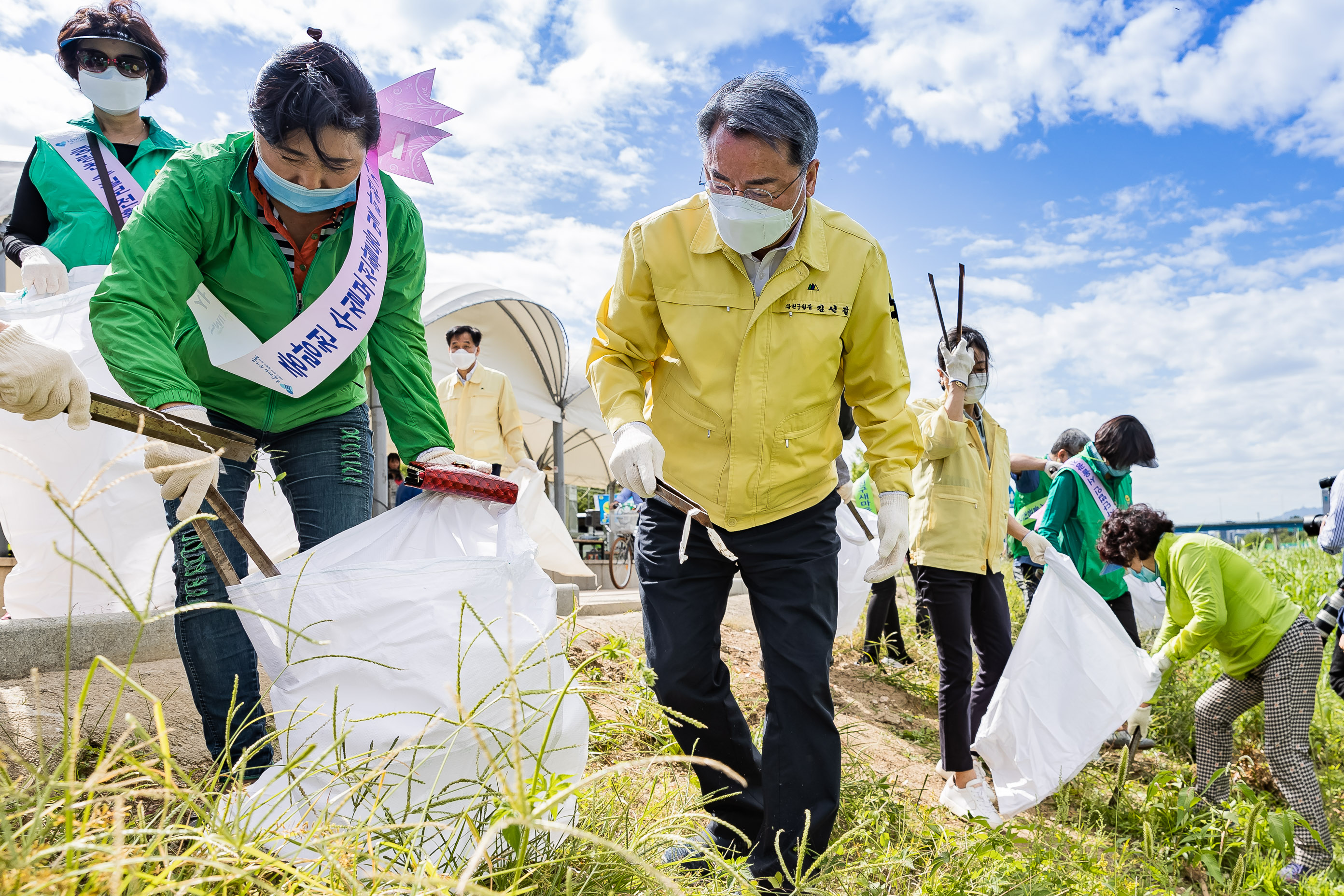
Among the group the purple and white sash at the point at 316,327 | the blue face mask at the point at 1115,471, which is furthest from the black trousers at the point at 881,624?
the purple and white sash at the point at 316,327

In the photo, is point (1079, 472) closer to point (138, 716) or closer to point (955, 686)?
point (955, 686)

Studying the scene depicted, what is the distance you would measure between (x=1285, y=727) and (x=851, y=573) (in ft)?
5.77

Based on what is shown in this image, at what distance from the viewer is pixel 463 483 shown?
1.80 meters

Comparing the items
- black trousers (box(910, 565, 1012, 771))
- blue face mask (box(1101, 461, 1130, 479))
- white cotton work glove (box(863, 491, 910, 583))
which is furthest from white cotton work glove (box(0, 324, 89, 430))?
blue face mask (box(1101, 461, 1130, 479))

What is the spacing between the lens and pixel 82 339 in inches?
113

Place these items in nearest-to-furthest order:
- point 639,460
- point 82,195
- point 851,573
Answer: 1. point 639,460
2. point 82,195
3. point 851,573

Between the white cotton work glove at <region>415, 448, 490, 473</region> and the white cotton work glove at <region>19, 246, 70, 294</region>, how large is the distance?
171 centimetres

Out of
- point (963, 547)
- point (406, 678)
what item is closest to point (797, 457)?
point (406, 678)

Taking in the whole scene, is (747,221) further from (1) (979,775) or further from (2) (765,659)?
(1) (979,775)

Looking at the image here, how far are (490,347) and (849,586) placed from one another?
6.34 metres

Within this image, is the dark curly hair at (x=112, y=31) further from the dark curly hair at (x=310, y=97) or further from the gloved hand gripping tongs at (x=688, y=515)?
the gloved hand gripping tongs at (x=688, y=515)

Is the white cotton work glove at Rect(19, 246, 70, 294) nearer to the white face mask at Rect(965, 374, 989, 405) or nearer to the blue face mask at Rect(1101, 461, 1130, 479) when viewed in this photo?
the white face mask at Rect(965, 374, 989, 405)

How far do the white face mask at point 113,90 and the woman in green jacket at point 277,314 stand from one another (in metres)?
1.29

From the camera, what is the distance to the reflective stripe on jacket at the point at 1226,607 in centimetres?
333
